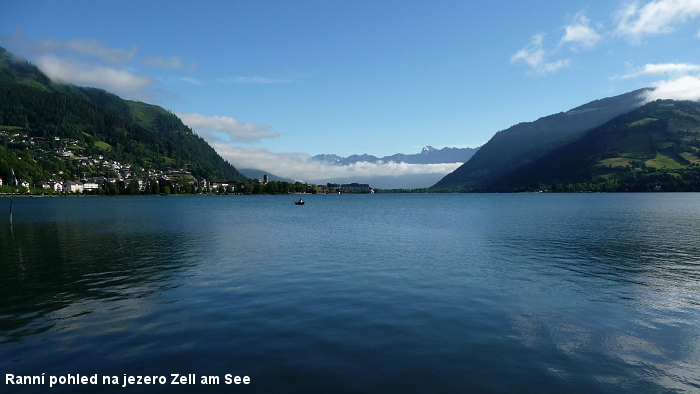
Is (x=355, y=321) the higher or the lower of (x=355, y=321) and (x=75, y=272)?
the lower

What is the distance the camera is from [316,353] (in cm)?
1719

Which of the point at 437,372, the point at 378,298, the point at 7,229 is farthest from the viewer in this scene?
the point at 7,229

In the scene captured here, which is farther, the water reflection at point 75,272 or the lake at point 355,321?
the water reflection at point 75,272

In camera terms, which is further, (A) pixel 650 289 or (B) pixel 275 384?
(A) pixel 650 289

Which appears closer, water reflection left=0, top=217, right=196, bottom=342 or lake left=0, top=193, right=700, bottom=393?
lake left=0, top=193, right=700, bottom=393

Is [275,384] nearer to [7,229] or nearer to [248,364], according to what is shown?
[248,364]

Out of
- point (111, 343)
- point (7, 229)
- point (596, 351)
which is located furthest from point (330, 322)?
point (7, 229)

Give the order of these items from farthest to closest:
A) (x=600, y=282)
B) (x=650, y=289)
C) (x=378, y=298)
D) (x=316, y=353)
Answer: (x=600, y=282)
(x=650, y=289)
(x=378, y=298)
(x=316, y=353)

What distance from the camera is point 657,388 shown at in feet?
48.0

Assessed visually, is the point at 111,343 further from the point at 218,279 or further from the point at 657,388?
the point at 657,388

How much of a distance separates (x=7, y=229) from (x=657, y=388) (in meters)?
97.2

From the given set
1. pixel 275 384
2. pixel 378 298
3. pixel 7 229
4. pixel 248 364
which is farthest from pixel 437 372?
pixel 7 229

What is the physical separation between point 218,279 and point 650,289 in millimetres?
34154

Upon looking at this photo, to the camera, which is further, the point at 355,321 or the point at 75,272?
the point at 75,272
